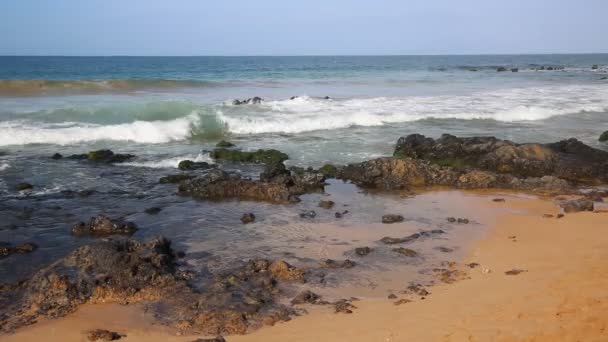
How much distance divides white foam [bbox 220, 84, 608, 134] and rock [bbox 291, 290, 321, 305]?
1552 centimetres

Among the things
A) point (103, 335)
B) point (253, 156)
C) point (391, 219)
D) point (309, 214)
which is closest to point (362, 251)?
point (391, 219)

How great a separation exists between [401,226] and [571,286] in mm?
3357

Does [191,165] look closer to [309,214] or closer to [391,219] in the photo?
[309,214]

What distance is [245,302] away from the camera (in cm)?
646

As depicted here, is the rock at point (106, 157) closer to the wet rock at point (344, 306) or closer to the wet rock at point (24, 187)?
the wet rock at point (24, 187)

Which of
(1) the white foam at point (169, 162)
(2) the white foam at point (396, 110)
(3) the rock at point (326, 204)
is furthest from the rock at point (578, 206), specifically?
(2) the white foam at point (396, 110)

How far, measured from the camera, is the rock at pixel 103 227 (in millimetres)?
9273

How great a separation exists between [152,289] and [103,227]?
2920 millimetres

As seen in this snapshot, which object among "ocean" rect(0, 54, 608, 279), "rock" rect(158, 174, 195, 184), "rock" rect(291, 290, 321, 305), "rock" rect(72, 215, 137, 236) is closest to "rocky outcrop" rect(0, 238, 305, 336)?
"rock" rect(291, 290, 321, 305)

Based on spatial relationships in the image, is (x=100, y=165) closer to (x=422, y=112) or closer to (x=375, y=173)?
(x=375, y=173)

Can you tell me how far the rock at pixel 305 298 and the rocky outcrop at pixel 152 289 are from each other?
0.18 m

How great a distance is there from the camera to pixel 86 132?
19.7 m

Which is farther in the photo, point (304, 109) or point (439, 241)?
point (304, 109)

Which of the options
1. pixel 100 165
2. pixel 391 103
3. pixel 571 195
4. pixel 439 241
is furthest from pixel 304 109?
pixel 439 241
